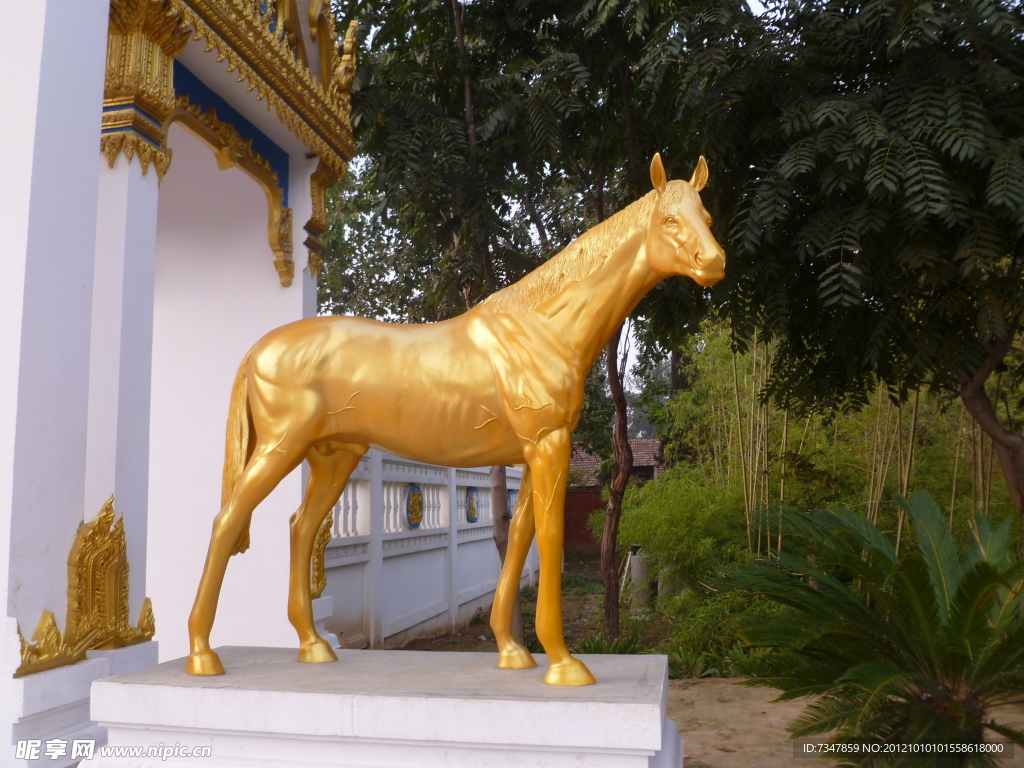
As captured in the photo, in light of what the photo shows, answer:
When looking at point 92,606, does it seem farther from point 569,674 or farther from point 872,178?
point 872,178

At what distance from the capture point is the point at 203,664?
8.08ft

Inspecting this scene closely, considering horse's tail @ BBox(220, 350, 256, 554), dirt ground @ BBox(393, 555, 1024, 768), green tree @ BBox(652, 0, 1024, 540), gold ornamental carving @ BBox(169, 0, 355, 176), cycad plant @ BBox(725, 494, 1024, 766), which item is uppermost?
gold ornamental carving @ BBox(169, 0, 355, 176)

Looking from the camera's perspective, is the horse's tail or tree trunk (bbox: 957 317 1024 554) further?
tree trunk (bbox: 957 317 1024 554)

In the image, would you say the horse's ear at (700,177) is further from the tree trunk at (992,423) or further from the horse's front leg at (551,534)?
the tree trunk at (992,423)

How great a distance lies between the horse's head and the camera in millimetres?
2285

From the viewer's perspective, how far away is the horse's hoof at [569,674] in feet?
7.41

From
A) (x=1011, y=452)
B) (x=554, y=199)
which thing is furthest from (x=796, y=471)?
(x=554, y=199)

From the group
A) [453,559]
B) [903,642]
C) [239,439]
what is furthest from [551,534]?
[453,559]

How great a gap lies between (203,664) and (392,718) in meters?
0.72

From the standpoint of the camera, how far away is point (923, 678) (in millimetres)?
3418

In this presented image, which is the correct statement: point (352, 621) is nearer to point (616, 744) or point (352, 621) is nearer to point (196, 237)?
point (196, 237)

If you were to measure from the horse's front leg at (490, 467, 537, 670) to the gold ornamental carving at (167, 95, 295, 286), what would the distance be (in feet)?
7.82

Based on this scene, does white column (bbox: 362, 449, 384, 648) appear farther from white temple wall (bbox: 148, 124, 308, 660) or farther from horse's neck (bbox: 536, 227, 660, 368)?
horse's neck (bbox: 536, 227, 660, 368)

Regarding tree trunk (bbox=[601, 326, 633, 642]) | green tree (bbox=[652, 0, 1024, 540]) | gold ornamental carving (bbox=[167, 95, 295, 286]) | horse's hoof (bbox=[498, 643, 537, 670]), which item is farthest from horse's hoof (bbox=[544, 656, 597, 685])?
tree trunk (bbox=[601, 326, 633, 642])
